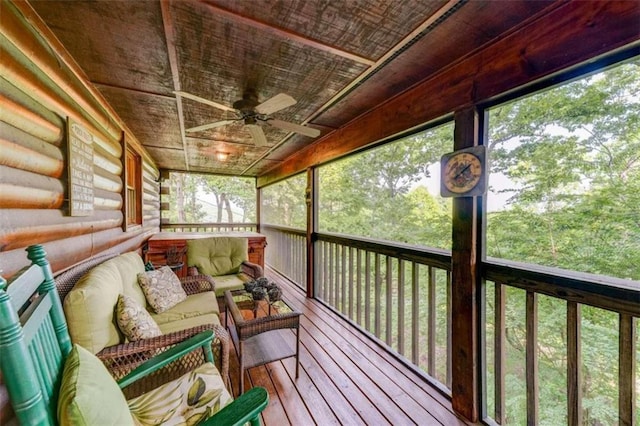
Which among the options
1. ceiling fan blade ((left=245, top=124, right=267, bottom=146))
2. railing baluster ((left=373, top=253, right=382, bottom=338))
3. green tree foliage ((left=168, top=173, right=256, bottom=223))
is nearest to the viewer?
ceiling fan blade ((left=245, top=124, right=267, bottom=146))

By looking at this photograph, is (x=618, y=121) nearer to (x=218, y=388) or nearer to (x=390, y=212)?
(x=218, y=388)

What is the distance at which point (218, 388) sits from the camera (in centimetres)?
131

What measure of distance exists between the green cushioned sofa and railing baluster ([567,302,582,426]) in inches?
114

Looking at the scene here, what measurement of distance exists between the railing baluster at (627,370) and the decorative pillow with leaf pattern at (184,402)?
1.87 meters

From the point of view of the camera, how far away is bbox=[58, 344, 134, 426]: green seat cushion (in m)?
0.72

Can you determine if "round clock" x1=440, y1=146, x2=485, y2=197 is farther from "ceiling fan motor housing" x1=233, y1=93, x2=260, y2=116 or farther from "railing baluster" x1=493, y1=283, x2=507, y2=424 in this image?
"ceiling fan motor housing" x1=233, y1=93, x2=260, y2=116

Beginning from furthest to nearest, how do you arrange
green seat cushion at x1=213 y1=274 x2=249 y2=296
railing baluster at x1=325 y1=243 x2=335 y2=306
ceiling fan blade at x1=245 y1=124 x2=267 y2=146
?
railing baluster at x1=325 y1=243 x2=335 y2=306 < green seat cushion at x1=213 y1=274 x2=249 y2=296 < ceiling fan blade at x1=245 y1=124 x2=267 y2=146

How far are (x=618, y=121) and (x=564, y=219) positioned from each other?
1.08 metres

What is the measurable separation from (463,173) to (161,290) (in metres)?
2.70

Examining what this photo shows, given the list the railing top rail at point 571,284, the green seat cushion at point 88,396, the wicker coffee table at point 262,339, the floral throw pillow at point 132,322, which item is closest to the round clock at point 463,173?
the railing top rail at point 571,284

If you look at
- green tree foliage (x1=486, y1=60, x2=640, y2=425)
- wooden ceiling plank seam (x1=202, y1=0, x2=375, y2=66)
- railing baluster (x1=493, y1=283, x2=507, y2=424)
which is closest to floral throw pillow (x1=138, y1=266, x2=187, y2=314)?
wooden ceiling plank seam (x1=202, y1=0, x2=375, y2=66)

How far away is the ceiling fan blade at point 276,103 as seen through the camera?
202 centimetres

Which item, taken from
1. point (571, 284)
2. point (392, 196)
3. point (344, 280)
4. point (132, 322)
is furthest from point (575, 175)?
point (392, 196)

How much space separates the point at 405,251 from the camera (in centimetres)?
242
